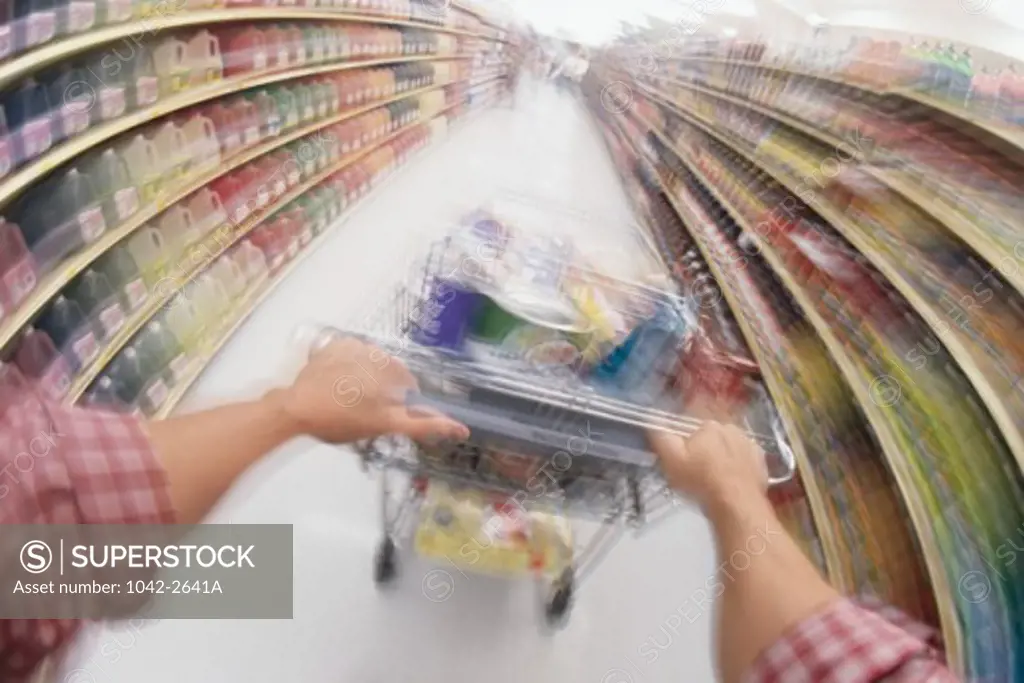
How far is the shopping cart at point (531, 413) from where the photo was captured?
99cm

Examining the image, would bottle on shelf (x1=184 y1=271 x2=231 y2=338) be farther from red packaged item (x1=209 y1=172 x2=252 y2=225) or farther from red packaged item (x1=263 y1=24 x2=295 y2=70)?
red packaged item (x1=263 y1=24 x2=295 y2=70)

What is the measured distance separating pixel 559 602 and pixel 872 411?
0.63 meters

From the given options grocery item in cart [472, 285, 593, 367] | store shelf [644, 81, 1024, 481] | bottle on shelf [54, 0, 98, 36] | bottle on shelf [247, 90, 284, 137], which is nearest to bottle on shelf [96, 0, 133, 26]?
bottle on shelf [54, 0, 98, 36]

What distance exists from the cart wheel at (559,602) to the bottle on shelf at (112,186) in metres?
0.98

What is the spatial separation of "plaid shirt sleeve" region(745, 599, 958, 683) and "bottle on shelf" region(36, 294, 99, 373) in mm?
1113

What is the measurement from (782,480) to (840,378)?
1.52ft

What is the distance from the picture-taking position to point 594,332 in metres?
1.03

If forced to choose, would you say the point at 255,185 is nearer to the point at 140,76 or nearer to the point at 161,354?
the point at 140,76

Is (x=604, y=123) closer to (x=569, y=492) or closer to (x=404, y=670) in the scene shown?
(x=569, y=492)

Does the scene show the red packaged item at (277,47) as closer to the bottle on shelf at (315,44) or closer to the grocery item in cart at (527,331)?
the bottle on shelf at (315,44)

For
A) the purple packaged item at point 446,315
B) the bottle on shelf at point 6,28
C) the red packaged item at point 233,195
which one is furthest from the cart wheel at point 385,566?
the bottle on shelf at point 6,28

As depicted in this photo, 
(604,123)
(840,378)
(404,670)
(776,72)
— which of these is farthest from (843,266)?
(404,670)

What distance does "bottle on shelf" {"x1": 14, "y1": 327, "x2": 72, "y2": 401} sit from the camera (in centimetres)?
113

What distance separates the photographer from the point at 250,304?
1.17m
